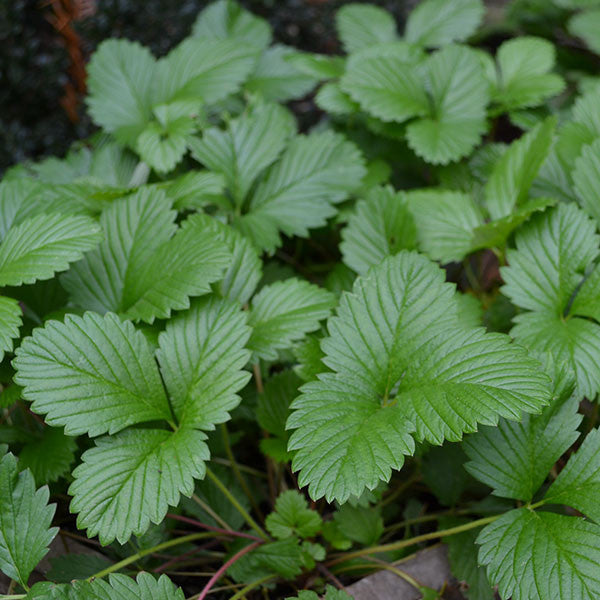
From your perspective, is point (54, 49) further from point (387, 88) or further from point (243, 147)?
point (387, 88)

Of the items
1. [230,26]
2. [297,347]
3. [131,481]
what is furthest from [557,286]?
[230,26]

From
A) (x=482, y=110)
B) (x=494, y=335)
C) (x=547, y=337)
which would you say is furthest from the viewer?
(x=482, y=110)

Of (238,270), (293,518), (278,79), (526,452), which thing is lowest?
(293,518)

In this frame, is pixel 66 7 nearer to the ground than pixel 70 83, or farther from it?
farther from it

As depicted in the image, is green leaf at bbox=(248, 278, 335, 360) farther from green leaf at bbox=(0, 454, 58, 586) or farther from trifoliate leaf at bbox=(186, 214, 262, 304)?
green leaf at bbox=(0, 454, 58, 586)

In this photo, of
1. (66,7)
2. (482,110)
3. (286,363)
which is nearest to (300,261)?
(286,363)

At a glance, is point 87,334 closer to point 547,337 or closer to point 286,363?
point 286,363
